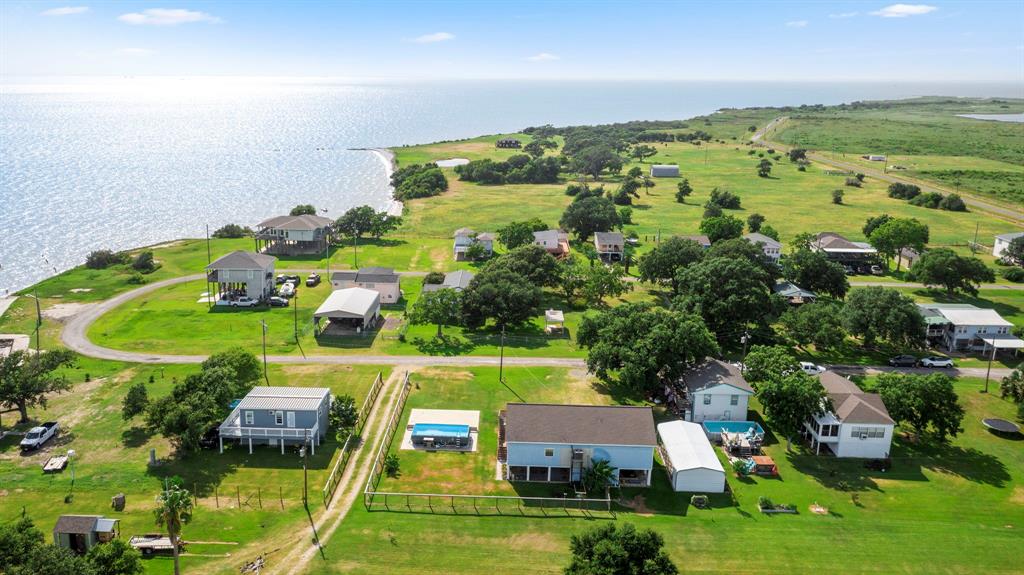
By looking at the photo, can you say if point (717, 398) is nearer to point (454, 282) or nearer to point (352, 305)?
point (454, 282)

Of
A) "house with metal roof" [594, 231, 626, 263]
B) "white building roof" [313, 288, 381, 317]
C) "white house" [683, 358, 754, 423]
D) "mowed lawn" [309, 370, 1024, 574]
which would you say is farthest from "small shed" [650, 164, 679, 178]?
"mowed lawn" [309, 370, 1024, 574]

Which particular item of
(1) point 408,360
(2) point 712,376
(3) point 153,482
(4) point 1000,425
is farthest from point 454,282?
(4) point 1000,425

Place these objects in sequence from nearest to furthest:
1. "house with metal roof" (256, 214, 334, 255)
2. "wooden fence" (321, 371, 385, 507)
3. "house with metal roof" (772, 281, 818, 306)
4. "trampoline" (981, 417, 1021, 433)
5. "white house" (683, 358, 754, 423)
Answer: "wooden fence" (321, 371, 385, 507)
"trampoline" (981, 417, 1021, 433)
"white house" (683, 358, 754, 423)
"house with metal roof" (772, 281, 818, 306)
"house with metal roof" (256, 214, 334, 255)

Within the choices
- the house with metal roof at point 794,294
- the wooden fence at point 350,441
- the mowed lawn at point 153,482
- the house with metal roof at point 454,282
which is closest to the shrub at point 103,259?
the mowed lawn at point 153,482

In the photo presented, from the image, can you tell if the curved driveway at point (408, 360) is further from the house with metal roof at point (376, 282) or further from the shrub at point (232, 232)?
Result: the shrub at point (232, 232)

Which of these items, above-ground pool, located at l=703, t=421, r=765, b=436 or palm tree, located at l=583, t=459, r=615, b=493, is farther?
above-ground pool, located at l=703, t=421, r=765, b=436

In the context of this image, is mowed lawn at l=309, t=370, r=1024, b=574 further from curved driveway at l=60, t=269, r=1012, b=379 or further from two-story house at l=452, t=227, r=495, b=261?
two-story house at l=452, t=227, r=495, b=261

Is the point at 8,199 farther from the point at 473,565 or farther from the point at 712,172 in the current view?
the point at 712,172
